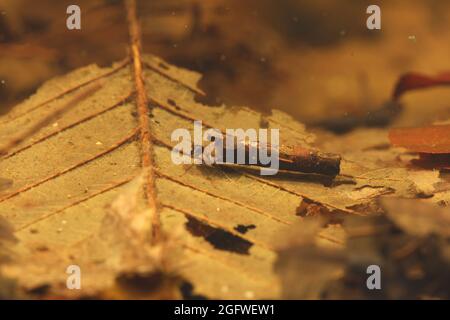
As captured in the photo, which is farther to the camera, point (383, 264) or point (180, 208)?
point (180, 208)

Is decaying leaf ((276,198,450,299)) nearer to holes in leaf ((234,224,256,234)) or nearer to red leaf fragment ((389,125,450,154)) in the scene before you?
holes in leaf ((234,224,256,234))

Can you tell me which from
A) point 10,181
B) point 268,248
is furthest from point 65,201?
point 268,248

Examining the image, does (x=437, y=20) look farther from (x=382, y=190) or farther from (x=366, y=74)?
(x=382, y=190)

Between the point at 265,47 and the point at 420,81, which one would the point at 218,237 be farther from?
the point at 265,47

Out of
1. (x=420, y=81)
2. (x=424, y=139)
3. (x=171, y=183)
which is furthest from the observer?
(x=420, y=81)

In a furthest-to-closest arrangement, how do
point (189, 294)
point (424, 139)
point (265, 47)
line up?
point (265, 47), point (424, 139), point (189, 294)

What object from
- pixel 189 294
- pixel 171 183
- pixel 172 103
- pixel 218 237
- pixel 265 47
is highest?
pixel 265 47

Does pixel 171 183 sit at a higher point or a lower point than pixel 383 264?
higher

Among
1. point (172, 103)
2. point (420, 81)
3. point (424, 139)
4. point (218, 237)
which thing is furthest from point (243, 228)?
point (420, 81)
